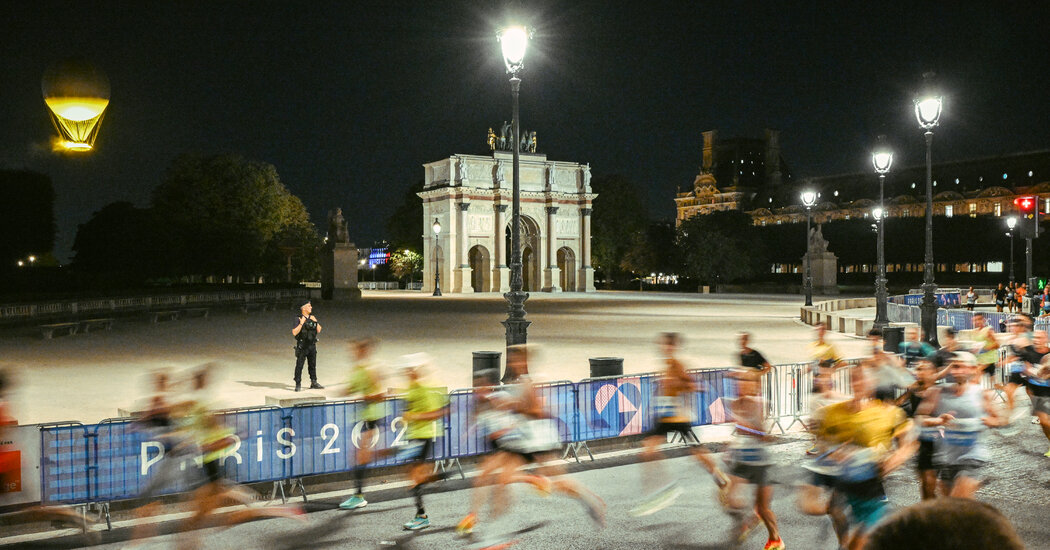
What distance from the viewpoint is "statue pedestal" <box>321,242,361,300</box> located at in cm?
5922

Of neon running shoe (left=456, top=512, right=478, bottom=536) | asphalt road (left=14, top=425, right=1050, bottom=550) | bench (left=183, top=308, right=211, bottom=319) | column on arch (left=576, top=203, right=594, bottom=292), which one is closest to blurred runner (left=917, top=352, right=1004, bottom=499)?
asphalt road (left=14, top=425, right=1050, bottom=550)

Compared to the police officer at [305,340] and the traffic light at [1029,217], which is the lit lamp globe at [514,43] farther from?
the traffic light at [1029,217]

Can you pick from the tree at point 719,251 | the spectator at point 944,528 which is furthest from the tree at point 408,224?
the spectator at point 944,528

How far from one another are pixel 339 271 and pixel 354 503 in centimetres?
5140

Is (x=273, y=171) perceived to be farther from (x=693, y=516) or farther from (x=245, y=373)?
(x=693, y=516)

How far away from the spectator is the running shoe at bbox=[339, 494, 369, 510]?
8.06 m

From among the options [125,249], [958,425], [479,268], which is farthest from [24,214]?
[958,425]

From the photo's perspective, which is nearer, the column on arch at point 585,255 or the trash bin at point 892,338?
the trash bin at point 892,338

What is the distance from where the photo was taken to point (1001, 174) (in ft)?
431

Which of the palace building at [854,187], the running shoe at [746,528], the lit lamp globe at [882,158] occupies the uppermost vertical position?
the palace building at [854,187]

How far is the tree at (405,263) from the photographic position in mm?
112250

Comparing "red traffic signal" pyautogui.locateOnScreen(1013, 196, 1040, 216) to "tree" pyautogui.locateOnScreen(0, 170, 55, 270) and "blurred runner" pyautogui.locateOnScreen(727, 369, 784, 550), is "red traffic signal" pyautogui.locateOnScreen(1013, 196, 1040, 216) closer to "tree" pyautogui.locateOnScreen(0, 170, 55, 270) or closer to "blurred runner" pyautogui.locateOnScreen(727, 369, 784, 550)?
"blurred runner" pyautogui.locateOnScreen(727, 369, 784, 550)

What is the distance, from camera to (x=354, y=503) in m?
9.62

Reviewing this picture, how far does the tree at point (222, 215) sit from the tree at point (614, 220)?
124 feet
